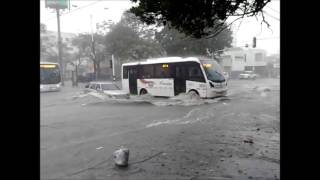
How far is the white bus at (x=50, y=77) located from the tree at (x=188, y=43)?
10.3 m

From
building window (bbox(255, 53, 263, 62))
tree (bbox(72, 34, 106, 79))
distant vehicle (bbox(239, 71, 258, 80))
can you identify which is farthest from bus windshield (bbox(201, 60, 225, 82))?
building window (bbox(255, 53, 263, 62))

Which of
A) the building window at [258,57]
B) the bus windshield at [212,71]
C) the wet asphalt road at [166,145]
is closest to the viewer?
the wet asphalt road at [166,145]

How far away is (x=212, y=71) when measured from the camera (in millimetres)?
21750

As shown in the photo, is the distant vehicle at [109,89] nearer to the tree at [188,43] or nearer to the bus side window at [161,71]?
the bus side window at [161,71]

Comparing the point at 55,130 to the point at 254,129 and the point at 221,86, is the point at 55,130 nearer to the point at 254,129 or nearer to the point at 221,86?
the point at 254,129

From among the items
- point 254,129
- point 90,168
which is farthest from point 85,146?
A: point 254,129

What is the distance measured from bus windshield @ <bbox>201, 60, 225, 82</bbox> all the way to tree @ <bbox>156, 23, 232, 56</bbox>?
7025 mm

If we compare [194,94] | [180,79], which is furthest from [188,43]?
[194,94]

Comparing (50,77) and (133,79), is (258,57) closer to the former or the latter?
(50,77)

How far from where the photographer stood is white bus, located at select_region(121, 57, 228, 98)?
21547 mm

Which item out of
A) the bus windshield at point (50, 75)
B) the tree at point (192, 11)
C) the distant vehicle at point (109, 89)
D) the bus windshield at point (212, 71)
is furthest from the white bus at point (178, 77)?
the tree at point (192, 11)

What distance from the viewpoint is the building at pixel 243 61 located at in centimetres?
5808

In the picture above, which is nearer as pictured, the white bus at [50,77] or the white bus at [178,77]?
the white bus at [178,77]
